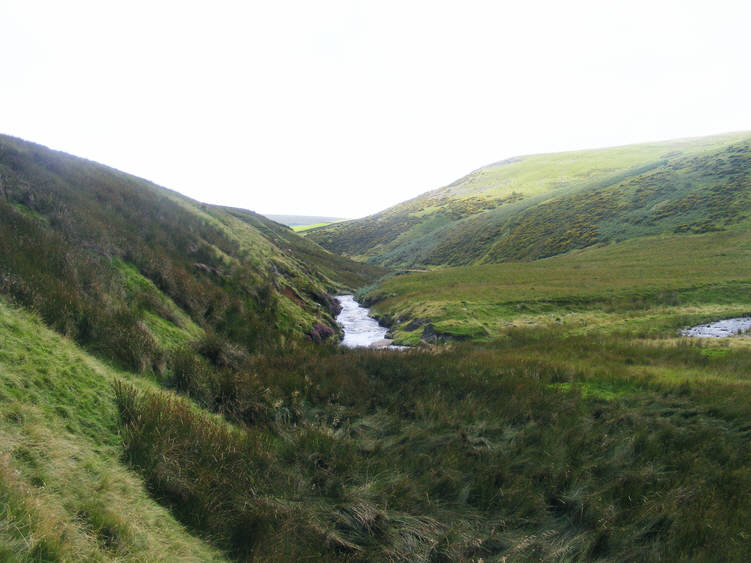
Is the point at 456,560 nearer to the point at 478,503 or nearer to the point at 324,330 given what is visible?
the point at 478,503

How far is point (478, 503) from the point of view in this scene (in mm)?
4703

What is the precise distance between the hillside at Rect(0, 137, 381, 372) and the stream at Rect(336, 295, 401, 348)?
8.17 ft

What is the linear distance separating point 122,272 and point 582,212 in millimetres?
65992

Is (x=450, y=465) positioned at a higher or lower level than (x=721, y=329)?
higher

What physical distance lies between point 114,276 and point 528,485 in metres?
9.16

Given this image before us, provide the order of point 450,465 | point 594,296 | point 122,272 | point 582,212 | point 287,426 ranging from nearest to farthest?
1. point 450,465
2. point 287,426
3. point 122,272
4. point 594,296
5. point 582,212

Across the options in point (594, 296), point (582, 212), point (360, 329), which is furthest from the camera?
point (582, 212)

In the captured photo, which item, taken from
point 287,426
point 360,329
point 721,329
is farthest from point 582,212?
point 287,426

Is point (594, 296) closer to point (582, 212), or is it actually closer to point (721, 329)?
point (721, 329)

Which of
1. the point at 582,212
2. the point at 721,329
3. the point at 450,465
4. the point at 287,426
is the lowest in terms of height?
the point at 721,329

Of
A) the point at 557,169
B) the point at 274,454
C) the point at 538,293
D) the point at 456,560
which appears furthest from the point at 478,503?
the point at 557,169

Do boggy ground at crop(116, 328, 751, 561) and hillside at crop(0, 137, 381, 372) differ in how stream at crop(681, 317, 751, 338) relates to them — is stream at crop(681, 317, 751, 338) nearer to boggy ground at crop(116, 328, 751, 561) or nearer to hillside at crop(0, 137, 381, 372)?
boggy ground at crop(116, 328, 751, 561)

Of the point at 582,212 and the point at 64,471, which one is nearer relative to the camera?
the point at 64,471

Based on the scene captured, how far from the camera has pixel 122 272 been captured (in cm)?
840
